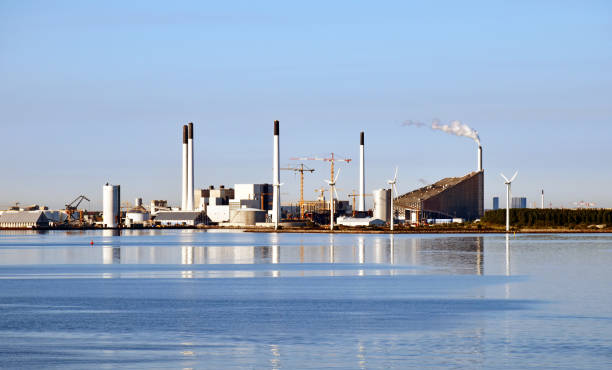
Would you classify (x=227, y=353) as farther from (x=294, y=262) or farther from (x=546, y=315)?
(x=294, y=262)

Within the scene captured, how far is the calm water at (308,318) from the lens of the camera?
27.0m

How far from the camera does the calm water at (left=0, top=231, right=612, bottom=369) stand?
27.0 meters

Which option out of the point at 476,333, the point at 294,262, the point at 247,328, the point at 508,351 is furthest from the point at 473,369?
the point at 294,262

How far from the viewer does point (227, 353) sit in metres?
27.8

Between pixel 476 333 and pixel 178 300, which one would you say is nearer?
pixel 476 333

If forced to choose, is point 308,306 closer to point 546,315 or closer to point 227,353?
point 546,315

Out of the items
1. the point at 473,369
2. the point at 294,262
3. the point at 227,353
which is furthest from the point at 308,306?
the point at 294,262

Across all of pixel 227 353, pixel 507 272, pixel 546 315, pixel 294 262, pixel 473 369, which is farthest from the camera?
pixel 294 262

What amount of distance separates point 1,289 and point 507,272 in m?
34.4

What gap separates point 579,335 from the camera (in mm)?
30938

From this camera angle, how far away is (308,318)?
36656 mm

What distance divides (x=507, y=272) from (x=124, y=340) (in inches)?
1548

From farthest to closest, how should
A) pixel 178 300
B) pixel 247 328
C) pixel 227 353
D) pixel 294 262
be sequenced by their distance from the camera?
pixel 294 262 → pixel 178 300 → pixel 247 328 → pixel 227 353

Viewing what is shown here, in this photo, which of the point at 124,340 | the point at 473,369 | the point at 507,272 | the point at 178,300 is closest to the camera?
the point at 473,369
